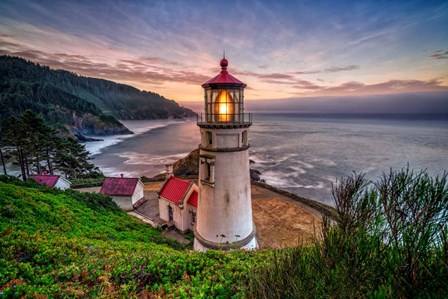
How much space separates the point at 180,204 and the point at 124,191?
4.91m

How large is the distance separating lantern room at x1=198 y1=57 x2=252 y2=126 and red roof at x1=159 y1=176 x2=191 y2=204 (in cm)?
519

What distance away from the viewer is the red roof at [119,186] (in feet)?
45.4

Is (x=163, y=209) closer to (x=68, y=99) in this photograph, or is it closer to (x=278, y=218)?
(x=278, y=218)

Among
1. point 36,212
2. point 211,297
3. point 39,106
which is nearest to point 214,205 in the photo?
point 211,297

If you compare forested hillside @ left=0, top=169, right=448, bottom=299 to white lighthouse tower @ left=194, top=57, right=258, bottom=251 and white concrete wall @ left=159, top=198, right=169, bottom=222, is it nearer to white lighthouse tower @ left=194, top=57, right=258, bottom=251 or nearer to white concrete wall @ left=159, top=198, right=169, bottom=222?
white lighthouse tower @ left=194, top=57, right=258, bottom=251

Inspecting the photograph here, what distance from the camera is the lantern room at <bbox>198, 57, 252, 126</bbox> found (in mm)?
7270

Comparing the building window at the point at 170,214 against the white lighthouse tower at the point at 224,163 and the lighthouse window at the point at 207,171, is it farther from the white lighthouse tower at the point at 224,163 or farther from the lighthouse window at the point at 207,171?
the lighthouse window at the point at 207,171

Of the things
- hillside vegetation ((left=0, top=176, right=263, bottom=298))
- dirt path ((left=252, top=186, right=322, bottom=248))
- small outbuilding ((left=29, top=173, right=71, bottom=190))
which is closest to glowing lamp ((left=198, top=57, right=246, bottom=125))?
hillside vegetation ((left=0, top=176, right=263, bottom=298))

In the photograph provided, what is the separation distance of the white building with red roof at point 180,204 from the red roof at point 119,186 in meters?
2.99

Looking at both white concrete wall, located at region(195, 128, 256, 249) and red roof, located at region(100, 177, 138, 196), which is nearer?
white concrete wall, located at region(195, 128, 256, 249)

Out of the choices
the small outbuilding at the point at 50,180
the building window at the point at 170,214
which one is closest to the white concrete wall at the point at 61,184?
the small outbuilding at the point at 50,180

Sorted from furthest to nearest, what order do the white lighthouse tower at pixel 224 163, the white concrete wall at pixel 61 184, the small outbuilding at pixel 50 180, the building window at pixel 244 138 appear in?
the white concrete wall at pixel 61 184 < the small outbuilding at pixel 50 180 < the building window at pixel 244 138 < the white lighthouse tower at pixel 224 163

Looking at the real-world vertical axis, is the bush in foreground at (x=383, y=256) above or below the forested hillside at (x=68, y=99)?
below

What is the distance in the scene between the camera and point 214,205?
765 cm
